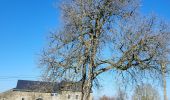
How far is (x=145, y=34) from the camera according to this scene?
2297 centimetres

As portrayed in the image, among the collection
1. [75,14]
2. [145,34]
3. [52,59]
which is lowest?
[52,59]

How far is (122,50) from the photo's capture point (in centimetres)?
2356

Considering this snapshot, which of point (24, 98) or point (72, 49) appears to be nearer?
point (72, 49)

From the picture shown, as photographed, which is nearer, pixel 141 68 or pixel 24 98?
pixel 141 68

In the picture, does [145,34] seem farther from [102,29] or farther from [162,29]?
[102,29]

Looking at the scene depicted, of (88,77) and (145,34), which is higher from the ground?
(145,34)

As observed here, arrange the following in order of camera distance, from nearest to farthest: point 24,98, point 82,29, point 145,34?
point 145,34
point 82,29
point 24,98

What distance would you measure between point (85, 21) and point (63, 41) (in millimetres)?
2236

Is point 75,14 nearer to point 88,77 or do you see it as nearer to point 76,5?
point 76,5

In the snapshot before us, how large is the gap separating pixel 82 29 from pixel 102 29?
1523 millimetres

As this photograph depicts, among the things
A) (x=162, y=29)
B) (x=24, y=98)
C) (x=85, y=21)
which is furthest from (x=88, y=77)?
(x=24, y=98)

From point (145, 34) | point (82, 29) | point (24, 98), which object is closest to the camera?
point (145, 34)

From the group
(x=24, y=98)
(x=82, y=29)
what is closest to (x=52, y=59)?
(x=82, y=29)

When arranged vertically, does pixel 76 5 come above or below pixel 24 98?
above
